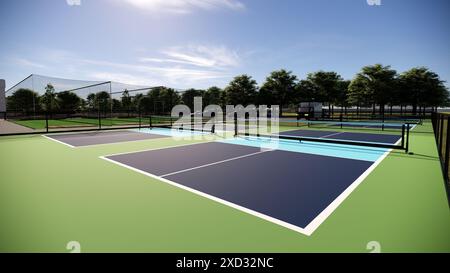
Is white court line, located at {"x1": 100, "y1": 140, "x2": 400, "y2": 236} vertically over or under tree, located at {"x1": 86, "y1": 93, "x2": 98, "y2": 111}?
under

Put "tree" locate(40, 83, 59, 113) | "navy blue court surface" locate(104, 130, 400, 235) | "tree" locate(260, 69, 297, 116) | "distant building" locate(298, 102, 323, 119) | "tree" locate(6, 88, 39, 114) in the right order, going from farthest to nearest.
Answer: "tree" locate(260, 69, 297, 116) < "distant building" locate(298, 102, 323, 119) < "tree" locate(40, 83, 59, 113) < "tree" locate(6, 88, 39, 114) < "navy blue court surface" locate(104, 130, 400, 235)

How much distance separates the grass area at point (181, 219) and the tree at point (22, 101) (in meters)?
28.4

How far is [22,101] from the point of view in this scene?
3152 centimetres

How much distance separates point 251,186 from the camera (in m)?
5.28

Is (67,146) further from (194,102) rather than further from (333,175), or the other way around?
(194,102)

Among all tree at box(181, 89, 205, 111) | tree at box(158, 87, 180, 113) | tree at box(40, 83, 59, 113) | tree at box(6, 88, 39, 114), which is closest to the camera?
tree at box(6, 88, 39, 114)

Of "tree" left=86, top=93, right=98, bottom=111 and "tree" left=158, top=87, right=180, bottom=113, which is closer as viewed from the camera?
"tree" left=158, top=87, right=180, bottom=113

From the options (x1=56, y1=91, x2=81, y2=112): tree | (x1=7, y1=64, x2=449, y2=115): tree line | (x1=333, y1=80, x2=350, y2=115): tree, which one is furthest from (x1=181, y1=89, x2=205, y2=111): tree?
(x1=333, y1=80, x2=350, y2=115): tree

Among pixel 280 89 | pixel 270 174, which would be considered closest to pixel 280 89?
pixel 280 89

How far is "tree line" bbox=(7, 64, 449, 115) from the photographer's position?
30156 millimetres

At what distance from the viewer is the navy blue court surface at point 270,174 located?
13.8ft

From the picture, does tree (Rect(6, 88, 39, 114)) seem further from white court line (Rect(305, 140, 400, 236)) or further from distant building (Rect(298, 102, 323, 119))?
white court line (Rect(305, 140, 400, 236))

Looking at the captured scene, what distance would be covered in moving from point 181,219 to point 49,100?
3529cm

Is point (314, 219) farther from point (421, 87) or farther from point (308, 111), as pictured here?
point (421, 87)
